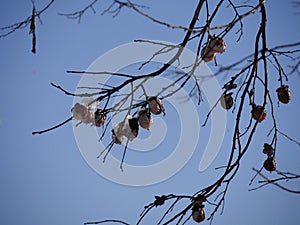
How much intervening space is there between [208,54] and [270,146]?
600mm

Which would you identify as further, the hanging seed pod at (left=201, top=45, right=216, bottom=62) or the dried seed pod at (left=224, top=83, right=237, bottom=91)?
the dried seed pod at (left=224, top=83, right=237, bottom=91)

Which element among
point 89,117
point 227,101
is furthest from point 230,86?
point 89,117

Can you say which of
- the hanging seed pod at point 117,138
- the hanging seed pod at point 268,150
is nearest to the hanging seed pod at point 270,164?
the hanging seed pod at point 268,150

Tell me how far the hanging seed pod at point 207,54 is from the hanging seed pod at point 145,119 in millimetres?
336

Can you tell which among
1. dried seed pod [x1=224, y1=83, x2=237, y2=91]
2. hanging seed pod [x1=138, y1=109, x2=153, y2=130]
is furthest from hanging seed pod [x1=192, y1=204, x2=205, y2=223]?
dried seed pod [x1=224, y1=83, x2=237, y2=91]

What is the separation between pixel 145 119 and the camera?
1.61 metres

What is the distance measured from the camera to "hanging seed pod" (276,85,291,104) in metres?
1.78

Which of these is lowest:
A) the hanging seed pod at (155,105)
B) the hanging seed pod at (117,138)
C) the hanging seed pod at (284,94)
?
the hanging seed pod at (117,138)

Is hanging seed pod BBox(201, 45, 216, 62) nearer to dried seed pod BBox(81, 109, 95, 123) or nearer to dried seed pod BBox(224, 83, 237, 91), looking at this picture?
dried seed pod BBox(224, 83, 237, 91)

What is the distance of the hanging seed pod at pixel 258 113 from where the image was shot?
1.70 metres

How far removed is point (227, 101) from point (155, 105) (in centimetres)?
38

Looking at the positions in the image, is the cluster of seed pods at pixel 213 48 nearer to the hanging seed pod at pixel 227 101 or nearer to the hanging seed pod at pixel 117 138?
the hanging seed pod at pixel 227 101

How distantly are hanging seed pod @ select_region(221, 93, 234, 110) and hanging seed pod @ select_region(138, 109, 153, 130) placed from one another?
0.38 meters

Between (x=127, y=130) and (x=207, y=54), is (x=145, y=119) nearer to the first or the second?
(x=127, y=130)
